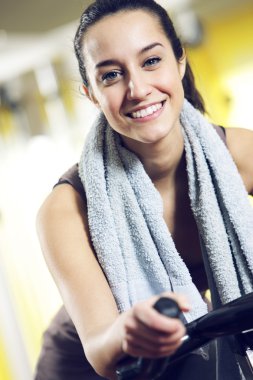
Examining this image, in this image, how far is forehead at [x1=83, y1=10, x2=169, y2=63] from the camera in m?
0.39

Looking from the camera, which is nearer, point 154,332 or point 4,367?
point 154,332

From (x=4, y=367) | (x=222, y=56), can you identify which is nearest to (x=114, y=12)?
(x=222, y=56)

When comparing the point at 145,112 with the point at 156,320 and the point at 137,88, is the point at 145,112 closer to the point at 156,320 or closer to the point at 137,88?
the point at 137,88

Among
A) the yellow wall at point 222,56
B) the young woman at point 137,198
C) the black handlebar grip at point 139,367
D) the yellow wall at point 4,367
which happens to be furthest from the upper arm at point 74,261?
the yellow wall at point 4,367

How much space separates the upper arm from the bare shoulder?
164mm

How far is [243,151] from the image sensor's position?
0.52 m

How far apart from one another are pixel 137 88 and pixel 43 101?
13 centimetres

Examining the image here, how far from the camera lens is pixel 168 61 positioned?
43 cm

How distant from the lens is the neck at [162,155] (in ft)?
1.56

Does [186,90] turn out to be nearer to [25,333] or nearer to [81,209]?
[81,209]

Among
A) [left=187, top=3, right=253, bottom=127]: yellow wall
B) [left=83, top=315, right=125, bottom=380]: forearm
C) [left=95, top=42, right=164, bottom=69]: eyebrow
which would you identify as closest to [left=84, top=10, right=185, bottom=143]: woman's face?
[left=95, top=42, right=164, bottom=69]: eyebrow

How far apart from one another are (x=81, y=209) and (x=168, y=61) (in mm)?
146

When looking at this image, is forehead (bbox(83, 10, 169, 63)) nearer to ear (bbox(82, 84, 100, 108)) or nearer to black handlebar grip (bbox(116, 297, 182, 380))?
ear (bbox(82, 84, 100, 108))

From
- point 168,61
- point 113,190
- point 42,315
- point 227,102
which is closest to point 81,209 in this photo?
point 113,190
